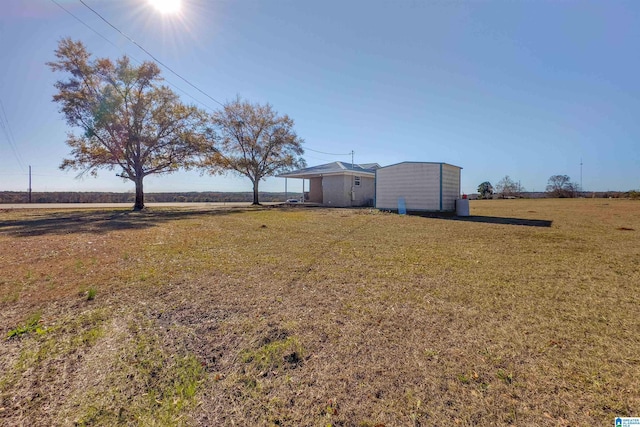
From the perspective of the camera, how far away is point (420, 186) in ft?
51.9

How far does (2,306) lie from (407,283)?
4685 mm

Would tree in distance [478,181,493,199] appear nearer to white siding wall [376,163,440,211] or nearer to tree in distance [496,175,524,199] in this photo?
tree in distance [496,175,524,199]

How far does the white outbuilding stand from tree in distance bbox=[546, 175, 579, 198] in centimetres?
4158

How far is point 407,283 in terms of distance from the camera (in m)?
3.79

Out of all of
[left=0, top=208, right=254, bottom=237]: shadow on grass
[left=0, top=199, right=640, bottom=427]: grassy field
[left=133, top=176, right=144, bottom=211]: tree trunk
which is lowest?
[left=0, top=199, right=640, bottom=427]: grassy field

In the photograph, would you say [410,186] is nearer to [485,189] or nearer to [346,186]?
[346,186]

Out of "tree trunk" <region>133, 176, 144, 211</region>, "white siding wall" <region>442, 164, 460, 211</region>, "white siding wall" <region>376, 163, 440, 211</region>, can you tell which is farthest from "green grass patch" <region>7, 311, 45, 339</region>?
"tree trunk" <region>133, 176, 144, 211</region>

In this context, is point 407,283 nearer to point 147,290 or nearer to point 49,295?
point 147,290

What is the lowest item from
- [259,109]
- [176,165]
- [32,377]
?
[32,377]

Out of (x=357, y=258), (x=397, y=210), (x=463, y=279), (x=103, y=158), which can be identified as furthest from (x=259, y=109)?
(x=463, y=279)

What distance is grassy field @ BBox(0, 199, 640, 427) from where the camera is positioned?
5.43 feet

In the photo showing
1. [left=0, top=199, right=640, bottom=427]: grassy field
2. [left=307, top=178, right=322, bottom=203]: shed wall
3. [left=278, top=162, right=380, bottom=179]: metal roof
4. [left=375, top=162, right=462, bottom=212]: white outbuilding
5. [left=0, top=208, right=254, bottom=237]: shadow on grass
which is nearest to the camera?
[left=0, top=199, right=640, bottom=427]: grassy field

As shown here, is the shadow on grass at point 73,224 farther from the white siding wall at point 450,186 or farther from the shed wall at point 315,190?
the shed wall at point 315,190

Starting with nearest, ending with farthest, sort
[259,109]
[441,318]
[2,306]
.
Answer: [441,318] < [2,306] < [259,109]
